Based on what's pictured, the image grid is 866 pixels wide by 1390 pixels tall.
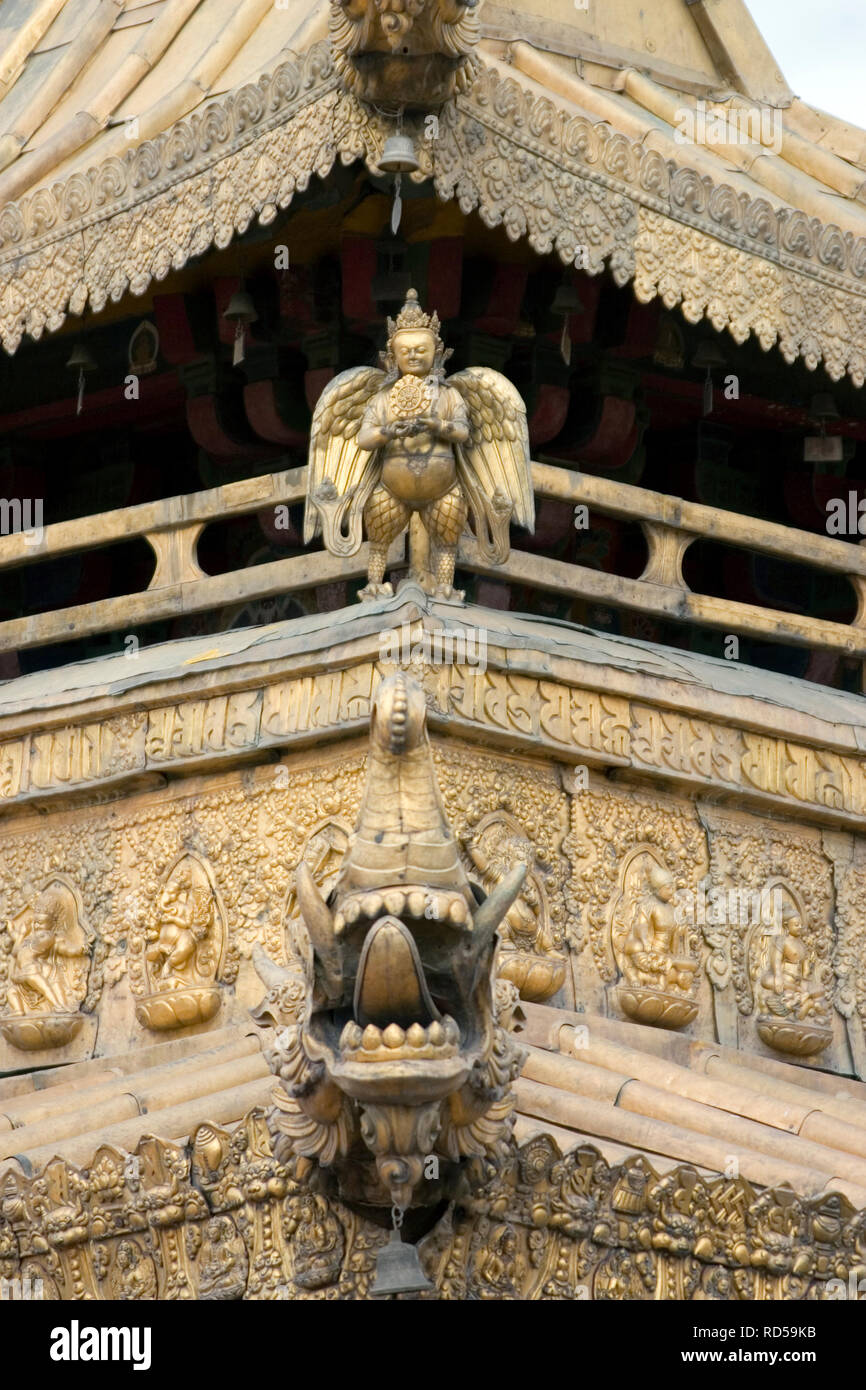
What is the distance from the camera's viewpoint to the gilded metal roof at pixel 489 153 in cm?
1299

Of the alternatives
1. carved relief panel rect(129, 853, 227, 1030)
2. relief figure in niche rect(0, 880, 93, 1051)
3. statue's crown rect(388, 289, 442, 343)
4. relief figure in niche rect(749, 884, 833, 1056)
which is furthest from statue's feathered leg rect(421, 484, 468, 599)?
relief figure in niche rect(0, 880, 93, 1051)

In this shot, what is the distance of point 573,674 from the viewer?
12539 millimetres

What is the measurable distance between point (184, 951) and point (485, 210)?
3.08 metres

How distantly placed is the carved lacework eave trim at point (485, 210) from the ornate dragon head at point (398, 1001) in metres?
3.36

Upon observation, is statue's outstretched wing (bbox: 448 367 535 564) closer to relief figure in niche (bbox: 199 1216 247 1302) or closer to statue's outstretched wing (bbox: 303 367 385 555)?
statue's outstretched wing (bbox: 303 367 385 555)

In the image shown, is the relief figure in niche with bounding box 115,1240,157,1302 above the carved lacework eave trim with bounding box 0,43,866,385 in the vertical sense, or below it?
below

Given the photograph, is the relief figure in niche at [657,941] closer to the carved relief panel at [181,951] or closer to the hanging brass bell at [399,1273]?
the carved relief panel at [181,951]

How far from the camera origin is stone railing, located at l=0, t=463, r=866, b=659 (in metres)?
13.5

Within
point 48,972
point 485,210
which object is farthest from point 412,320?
point 48,972

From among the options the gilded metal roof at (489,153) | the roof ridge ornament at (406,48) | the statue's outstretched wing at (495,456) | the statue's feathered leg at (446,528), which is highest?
the gilded metal roof at (489,153)

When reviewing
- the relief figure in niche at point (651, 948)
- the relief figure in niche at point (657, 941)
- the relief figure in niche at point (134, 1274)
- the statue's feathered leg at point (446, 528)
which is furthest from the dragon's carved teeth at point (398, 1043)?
the statue's feathered leg at point (446, 528)

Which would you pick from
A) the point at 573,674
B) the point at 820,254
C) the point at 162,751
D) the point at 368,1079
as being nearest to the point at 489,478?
the point at 573,674

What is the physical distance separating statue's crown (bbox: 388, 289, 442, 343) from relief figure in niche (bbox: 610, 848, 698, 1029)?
2.17 metres

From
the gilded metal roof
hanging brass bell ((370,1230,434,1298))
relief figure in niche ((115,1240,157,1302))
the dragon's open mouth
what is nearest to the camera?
the dragon's open mouth
